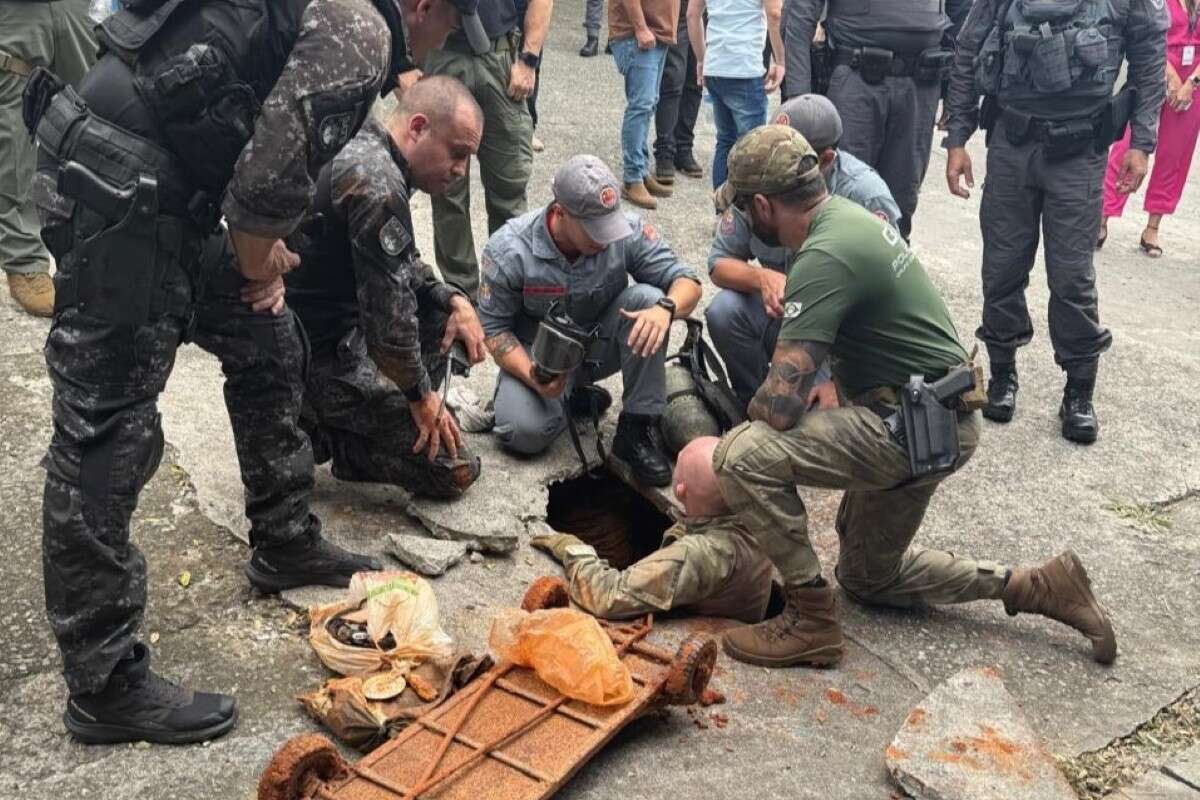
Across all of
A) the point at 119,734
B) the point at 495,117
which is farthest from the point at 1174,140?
the point at 119,734

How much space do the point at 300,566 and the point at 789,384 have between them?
148 centimetres

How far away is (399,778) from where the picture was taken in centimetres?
282

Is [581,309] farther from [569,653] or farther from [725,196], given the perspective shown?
[569,653]

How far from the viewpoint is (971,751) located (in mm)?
3186

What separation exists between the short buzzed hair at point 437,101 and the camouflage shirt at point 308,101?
817 millimetres

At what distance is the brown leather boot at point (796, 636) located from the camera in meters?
3.65

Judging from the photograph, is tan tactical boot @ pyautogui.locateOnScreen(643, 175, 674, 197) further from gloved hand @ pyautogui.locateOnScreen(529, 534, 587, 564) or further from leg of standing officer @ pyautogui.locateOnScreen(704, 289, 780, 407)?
gloved hand @ pyautogui.locateOnScreen(529, 534, 587, 564)

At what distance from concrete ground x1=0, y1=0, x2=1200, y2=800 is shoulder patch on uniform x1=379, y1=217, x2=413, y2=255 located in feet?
3.28

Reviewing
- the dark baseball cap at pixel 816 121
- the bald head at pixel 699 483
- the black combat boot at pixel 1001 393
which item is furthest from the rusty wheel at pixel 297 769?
the black combat boot at pixel 1001 393

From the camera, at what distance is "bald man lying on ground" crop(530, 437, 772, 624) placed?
3715 millimetres

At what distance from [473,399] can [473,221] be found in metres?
2.30

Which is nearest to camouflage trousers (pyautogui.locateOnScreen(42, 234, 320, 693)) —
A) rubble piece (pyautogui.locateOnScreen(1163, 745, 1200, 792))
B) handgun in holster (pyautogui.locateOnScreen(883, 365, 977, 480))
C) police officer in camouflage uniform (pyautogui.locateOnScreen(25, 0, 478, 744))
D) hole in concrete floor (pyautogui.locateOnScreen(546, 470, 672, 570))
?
police officer in camouflage uniform (pyautogui.locateOnScreen(25, 0, 478, 744))

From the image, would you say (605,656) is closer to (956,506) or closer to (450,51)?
(956,506)

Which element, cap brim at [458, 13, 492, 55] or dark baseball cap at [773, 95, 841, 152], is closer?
cap brim at [458, 13, 492, 55]
